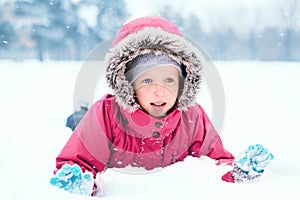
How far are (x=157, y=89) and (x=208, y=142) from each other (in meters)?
0.31

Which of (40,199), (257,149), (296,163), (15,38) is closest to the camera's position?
(40,199)

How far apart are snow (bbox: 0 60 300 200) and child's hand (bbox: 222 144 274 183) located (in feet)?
0.14

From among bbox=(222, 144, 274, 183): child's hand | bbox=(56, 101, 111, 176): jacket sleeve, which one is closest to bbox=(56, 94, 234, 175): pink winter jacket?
bbox=(56, 101, 111, 176): jacket sleeve

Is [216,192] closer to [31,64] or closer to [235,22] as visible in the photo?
[235,22]

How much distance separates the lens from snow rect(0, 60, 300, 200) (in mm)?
676

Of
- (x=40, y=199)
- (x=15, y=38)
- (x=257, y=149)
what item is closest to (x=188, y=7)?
(x=15, y=38)

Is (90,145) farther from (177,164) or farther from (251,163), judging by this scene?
(251,163)

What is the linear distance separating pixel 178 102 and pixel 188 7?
8.27ft

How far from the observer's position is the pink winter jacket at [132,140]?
3.30 feet

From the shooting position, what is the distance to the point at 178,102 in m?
1.09

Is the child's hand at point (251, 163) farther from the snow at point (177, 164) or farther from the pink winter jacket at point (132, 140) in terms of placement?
the pink winter jacket at point (132, 140)

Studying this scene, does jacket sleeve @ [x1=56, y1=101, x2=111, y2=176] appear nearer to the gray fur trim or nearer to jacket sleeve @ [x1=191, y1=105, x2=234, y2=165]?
the gray fur trim

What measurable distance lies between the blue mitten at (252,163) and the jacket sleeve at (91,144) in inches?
15.9

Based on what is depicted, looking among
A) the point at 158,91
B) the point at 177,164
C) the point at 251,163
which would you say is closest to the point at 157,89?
the point at 158,91
